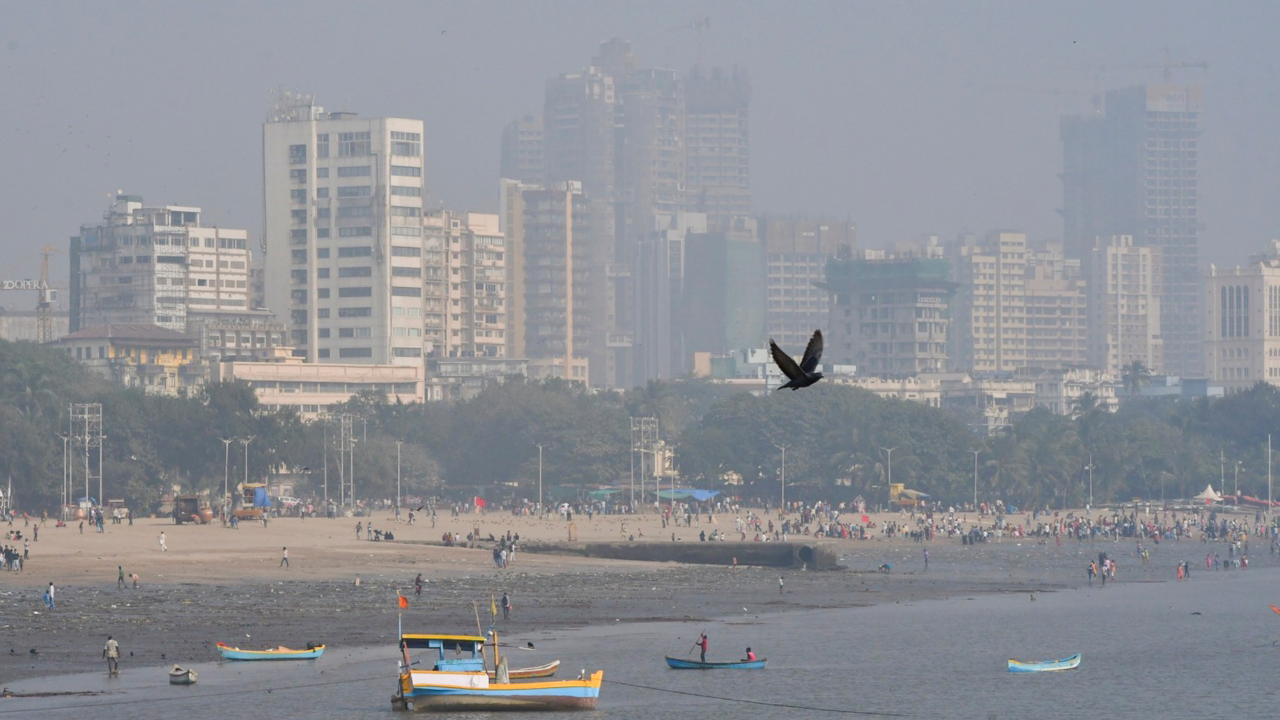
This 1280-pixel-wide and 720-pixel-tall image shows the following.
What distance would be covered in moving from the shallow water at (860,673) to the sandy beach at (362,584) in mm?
2826

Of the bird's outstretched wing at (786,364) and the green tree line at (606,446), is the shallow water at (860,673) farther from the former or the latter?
the green tree line at (606,446)

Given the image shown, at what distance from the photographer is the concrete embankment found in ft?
334

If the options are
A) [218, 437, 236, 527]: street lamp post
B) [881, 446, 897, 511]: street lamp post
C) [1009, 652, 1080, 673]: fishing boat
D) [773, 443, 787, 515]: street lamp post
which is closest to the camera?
[1009, 652, 1080, 673]: fishing boat

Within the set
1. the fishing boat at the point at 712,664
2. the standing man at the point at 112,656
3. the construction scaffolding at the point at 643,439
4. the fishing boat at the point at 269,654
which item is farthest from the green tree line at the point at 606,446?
the standing man at the point at 112,656

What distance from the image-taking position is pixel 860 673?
62125 mm

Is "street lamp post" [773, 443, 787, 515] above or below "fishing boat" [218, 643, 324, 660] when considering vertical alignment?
above

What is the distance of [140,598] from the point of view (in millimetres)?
71562

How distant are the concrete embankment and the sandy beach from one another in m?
2.01

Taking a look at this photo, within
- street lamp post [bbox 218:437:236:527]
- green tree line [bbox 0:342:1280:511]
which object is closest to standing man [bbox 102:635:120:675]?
street lamp post [bbox 218:437:236:527]

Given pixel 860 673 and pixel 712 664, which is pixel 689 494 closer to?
pixel 860 673

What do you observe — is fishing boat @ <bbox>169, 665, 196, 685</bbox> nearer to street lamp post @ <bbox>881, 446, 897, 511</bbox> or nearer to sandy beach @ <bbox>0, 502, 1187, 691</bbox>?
sandy beach @ <bbox>0, 502, 1187, 691</bbox>

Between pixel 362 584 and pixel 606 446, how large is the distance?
76.3 metres

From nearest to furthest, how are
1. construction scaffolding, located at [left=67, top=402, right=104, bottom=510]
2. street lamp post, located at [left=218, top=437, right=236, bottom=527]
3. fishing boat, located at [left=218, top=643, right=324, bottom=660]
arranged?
fishing boat, located at [left=218, top=643, right=324, bottom=660] < construction scaffolding, located at [left=67, top=402, right=104, bottom=510] < street lamp post, located at [left=218, top=437, right=236, bottom=527]

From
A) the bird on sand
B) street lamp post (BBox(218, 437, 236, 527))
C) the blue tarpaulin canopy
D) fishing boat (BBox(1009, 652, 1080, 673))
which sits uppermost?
the bird on sand
